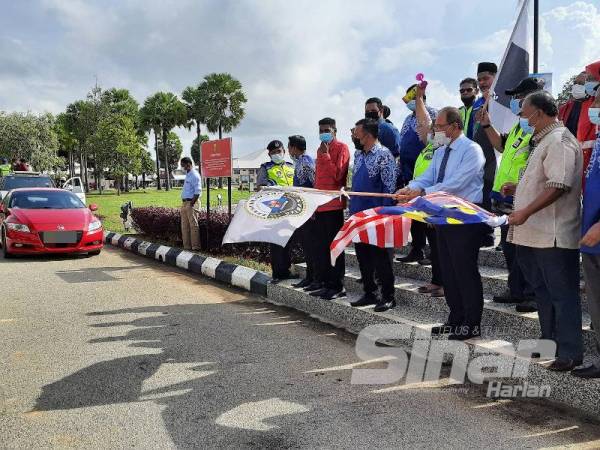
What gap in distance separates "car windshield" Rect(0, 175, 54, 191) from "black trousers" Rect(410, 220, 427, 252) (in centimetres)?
1226

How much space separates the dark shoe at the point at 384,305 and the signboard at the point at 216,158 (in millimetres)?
5801

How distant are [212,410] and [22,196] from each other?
9865 millimetres

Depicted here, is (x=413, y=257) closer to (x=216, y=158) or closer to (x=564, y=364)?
(x=564, y=364)

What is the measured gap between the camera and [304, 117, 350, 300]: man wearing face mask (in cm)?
631

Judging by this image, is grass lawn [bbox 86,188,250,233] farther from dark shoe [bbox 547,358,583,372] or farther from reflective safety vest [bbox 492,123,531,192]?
dark shoe [bbox 547,358,583,372]

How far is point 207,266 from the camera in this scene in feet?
29.5

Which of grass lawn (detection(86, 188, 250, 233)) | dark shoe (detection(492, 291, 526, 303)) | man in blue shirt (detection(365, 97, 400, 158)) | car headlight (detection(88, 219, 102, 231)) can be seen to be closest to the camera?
dark shoe (detection(492, 291, 526, 303))

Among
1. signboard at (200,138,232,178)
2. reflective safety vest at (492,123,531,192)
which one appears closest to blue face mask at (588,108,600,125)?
reflective safety vest at (492,123,531,192)

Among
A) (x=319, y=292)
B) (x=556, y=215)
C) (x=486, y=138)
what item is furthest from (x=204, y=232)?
(x=556, y=215)

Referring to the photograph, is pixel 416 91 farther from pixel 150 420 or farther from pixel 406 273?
pixel 150 420

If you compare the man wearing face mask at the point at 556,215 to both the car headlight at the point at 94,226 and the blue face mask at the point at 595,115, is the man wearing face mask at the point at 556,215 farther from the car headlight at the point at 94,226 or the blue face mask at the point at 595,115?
the car headlight at the point at 94,226

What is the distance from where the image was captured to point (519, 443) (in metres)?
3.04

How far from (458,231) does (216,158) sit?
745 centimetres

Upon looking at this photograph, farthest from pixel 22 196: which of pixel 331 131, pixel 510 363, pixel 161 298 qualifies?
pixel 510 363
